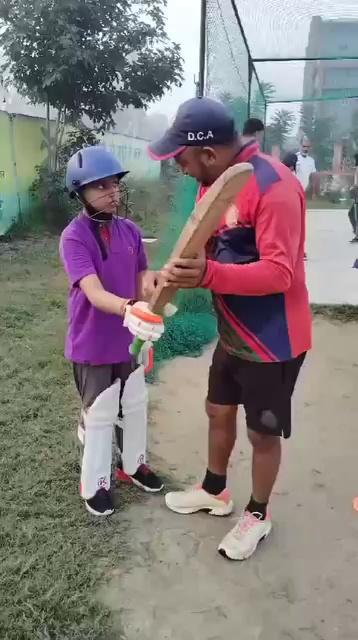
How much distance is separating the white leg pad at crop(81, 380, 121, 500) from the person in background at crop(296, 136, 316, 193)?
22.5 ft

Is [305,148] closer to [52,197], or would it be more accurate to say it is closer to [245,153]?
[52,197]

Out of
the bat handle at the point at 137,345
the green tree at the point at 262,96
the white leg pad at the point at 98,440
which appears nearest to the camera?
the bat handle at the point at 137,345

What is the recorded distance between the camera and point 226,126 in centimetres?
206

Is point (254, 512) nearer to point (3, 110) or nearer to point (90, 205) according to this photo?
point (90, 205)

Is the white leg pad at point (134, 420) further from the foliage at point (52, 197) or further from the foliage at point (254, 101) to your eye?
the foliage at point (52, 197)

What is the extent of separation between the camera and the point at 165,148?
210cm

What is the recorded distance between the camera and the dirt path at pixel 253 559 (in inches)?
87.6

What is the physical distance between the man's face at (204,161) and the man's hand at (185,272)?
341mm

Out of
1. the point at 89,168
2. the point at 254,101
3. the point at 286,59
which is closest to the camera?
the point at 89,168

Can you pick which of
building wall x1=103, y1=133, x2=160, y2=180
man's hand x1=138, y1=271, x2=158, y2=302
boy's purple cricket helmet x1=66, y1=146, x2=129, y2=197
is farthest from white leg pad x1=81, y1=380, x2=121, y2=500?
building wall x1=103, y1=133, x2=160, y2=180

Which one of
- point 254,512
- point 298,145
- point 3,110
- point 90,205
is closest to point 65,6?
point 3,110

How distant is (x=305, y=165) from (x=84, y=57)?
442 centimetres

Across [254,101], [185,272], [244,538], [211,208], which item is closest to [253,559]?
[244,538]

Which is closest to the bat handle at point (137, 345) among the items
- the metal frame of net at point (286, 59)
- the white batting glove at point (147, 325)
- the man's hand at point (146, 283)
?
the white batting glove at point (147, 325)
